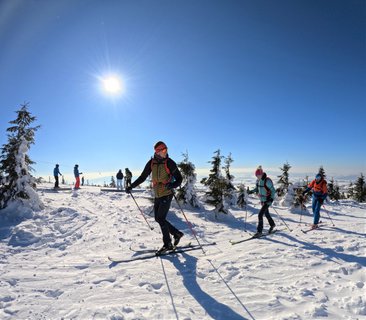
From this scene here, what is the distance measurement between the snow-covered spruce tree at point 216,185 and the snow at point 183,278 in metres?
5.30

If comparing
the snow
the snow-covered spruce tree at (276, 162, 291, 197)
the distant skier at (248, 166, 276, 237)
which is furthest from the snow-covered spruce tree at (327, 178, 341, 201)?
the snow

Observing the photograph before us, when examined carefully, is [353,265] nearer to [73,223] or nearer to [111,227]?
[111,227]

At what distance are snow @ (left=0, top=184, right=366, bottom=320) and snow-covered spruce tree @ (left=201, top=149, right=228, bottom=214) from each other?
5296 millimetres

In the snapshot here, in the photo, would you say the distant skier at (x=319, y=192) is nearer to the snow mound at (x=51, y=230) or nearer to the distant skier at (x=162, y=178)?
the distant skier at (x=162, y=178)

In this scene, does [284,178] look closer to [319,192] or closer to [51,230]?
[319,192]

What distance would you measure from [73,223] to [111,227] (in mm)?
1651

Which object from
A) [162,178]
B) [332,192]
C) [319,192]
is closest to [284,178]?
[332,192]

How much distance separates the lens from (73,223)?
1042 cm

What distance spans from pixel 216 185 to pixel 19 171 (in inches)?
393

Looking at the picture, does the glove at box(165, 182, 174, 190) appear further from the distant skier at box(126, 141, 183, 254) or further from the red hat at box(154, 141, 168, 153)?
the red hat at box(154, 141, 168, 153)

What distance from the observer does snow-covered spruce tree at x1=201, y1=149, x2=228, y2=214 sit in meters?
14.1

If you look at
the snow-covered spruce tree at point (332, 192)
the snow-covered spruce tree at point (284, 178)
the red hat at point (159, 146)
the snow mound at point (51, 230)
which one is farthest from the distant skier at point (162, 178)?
the snow-covered spruce tree at point (332, 192)

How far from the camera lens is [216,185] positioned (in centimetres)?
1457

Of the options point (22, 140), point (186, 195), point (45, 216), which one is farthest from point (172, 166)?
point (186, 195)
